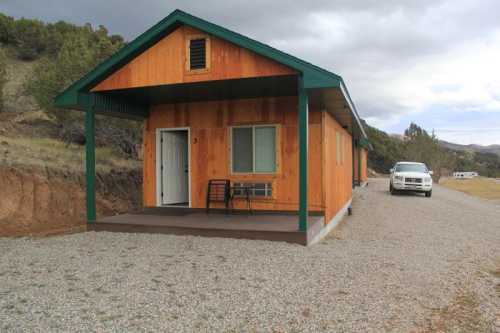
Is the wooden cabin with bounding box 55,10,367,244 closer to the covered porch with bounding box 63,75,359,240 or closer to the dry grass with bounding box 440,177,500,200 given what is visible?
the covered porch with bounding box 63,75,359,240

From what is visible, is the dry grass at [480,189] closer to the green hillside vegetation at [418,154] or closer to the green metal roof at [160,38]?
the green hillside vegetation at [418,154]

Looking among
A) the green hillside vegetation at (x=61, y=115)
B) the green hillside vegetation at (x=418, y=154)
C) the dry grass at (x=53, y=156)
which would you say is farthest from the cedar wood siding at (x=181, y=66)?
the green hillside vegetation at (x=418, y=154)

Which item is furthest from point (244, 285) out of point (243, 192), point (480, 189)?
point (480, 189)

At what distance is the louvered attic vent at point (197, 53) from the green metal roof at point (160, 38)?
0.89 ft

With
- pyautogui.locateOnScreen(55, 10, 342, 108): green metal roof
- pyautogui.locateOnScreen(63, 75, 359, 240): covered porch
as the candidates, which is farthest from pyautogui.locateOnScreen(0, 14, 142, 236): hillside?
pyautogui.locateOnScreen(55, 10, 342, 108): green metal roof

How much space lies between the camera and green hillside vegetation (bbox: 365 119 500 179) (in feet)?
115

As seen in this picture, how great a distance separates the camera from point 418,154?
35.5m

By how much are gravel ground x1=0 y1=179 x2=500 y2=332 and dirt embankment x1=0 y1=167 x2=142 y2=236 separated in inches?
113

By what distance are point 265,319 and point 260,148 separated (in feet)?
17.8

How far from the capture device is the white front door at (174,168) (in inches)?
378

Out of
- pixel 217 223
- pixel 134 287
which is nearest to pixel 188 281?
pixel 134 287

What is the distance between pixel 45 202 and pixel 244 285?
851cm

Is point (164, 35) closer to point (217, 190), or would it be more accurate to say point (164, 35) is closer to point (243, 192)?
point (217, 190)

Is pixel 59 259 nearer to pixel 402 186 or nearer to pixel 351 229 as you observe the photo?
pixel 351 229
